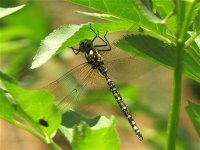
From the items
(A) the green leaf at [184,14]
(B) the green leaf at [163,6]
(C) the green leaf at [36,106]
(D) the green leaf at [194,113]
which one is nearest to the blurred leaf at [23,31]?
(C) the green leaf at [36,106]

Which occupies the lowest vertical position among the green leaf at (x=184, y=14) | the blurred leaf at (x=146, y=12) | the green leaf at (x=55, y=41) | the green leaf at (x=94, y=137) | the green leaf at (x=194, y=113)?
the green leaf at (x=194, y=113)

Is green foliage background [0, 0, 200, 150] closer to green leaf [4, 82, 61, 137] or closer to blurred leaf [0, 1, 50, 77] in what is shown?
green leaf [4, 82, 61, 137]

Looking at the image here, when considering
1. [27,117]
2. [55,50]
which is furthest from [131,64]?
[55,50]

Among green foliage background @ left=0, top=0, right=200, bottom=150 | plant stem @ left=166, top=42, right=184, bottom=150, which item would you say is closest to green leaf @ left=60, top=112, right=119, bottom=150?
green foliage background @ left=0, top=0, right=200, bottom=150

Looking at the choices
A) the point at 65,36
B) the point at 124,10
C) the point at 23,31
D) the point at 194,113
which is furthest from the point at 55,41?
the point at 23,31

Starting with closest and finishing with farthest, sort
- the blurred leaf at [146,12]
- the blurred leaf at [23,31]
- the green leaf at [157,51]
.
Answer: the blurred leaf at [146,12], the green leaf at [157,51], the blurred leaf at [23,31]

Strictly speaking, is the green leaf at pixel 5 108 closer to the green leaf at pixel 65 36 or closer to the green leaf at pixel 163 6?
the green leaf at pixel 65 36
